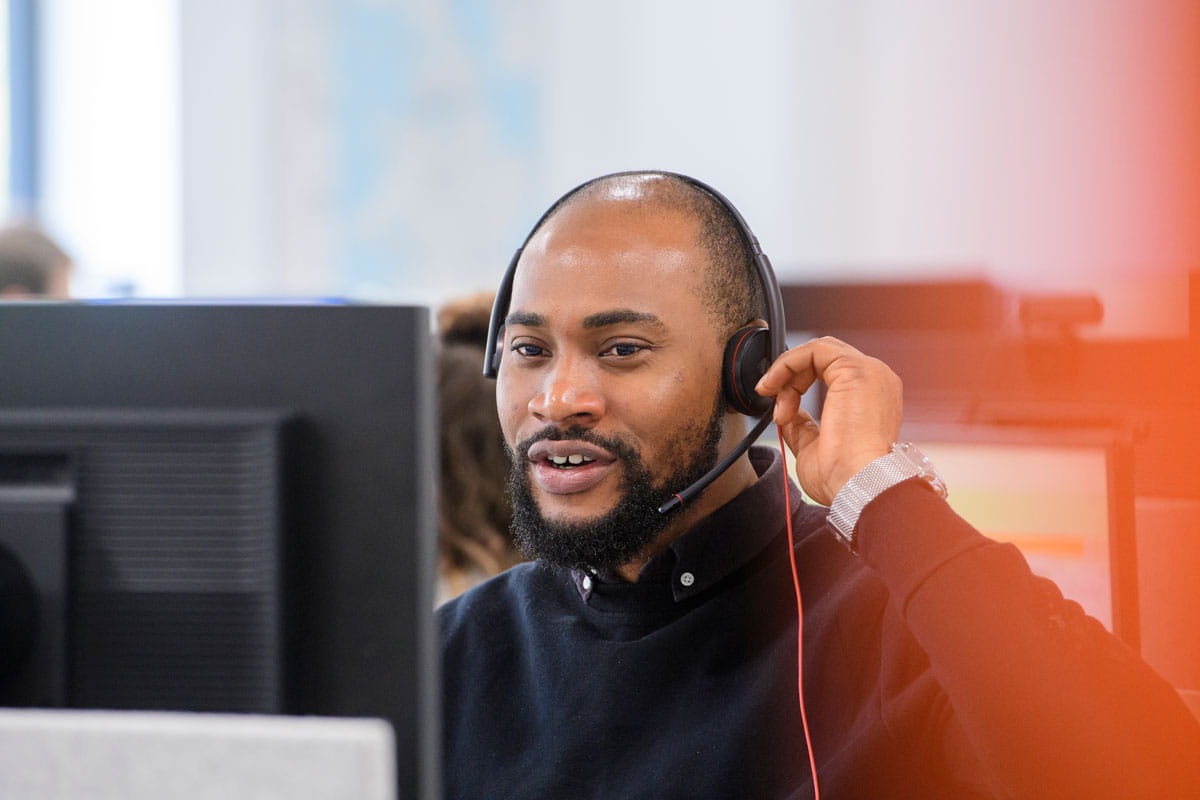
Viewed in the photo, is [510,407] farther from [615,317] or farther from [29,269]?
[29,269]

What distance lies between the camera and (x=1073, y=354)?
126 centimetres

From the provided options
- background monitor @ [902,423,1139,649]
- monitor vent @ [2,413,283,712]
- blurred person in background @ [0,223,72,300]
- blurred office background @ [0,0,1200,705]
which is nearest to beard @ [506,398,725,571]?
background monitor @ [902,423,1139,649]

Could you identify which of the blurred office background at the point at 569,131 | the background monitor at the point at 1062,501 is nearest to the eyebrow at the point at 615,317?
the background monitor at the point at 1062,501

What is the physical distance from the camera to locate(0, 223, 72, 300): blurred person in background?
9.87ft

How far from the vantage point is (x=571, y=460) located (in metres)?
1.15

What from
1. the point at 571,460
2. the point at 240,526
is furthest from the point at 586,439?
the point at 240,526

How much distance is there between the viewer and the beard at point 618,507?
115 cm

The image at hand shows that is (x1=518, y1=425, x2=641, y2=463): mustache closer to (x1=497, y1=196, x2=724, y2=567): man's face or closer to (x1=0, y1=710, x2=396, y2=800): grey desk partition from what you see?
(x1=497, y1=196, x2=724, y2=567): man's face

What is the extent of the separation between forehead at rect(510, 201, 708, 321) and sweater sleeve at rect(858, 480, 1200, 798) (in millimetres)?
326

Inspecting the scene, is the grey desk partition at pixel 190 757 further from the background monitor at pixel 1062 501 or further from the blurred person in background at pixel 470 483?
the blurred person in background at pixel 470 483

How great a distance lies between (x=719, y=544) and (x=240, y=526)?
0.62 metres

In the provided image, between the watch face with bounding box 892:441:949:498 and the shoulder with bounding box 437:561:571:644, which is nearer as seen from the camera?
the watch face with bounding box 892:441:949:498

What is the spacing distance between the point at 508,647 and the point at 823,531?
1.09 ft

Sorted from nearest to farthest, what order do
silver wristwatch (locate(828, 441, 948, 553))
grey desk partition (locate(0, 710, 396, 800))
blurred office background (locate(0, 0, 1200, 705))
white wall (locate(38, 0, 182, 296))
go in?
grey desk partition (locate(0, 710, 396, 800)), silver wristwatch (locate(828, 441, 948, 553)), blurred office background (locate(0, 0, 1200, 705)), white wall (locate(38, 0, 182, 296))
